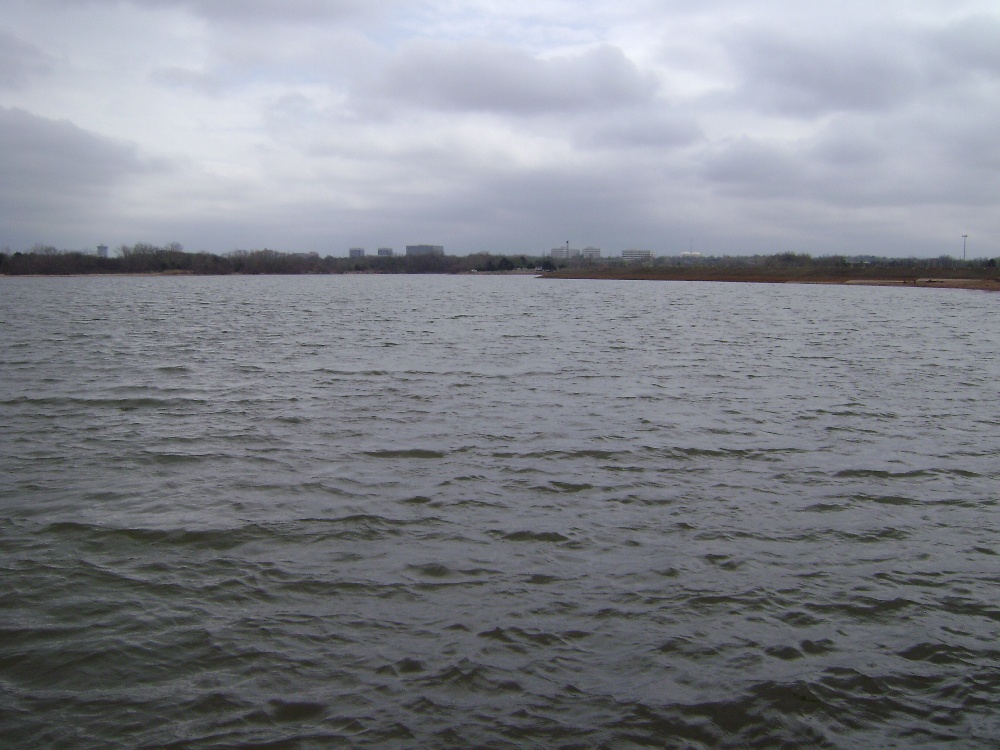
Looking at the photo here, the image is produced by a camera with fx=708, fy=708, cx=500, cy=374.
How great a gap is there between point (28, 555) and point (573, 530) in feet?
17.5

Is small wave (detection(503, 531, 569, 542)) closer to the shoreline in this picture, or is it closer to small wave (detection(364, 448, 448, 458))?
small wave (detection(364, 448, 448, 458))

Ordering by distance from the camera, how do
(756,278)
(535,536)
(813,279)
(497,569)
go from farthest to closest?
(756,278), (813,279), (535,536), (497,569)

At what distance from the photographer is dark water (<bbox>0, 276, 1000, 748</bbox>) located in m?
4.45

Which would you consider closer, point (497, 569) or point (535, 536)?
point (497, 569)

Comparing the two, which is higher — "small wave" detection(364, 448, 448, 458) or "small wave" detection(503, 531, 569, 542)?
"small wave" detection(364, 448, 448, 458)

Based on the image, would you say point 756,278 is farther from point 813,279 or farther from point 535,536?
point 535,536

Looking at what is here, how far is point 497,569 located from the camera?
6.52 metres

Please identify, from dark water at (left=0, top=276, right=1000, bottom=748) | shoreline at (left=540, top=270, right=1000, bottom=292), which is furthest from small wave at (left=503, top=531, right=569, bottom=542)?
shoreline at (left=540, top=270, right=1000, bottom=292)

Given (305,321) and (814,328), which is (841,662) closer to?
(814,328)

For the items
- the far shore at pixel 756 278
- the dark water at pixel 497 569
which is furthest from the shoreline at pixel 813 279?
the dark water at pixel 497 569

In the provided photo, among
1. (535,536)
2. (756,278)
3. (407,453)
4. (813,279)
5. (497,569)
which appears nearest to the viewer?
(497,569)

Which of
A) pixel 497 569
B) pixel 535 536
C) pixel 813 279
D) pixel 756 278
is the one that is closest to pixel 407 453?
pixel 535 536

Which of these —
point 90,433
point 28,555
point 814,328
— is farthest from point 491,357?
point 814,328

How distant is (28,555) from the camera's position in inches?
266
